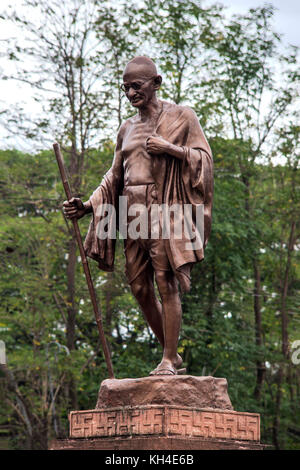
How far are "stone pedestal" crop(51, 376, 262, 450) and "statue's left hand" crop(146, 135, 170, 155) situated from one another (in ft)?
6.32

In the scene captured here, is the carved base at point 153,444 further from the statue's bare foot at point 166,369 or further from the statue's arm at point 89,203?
the statue's arm at point 89,203

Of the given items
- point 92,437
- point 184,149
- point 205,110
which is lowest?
point 92,437

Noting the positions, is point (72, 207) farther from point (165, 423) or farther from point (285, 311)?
point (285, 311)

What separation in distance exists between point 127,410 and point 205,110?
1323 centimetres

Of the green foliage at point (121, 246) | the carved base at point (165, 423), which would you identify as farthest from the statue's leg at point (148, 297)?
the green foliage at point (121, 246)

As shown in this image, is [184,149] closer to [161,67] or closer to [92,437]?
[92,437]

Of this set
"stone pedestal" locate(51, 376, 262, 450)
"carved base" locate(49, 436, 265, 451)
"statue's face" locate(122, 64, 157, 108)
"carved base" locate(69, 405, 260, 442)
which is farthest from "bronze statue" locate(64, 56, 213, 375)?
"carved base" locate(49, 436, 265, 451)

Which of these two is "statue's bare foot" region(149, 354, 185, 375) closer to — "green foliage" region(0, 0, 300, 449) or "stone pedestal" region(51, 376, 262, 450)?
"stone pedestal" region(51, 376, 262, 450)

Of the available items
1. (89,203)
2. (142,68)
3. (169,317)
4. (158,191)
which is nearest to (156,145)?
(158,191)

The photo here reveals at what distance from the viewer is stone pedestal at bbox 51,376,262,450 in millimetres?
7719

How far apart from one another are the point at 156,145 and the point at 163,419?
233 cm

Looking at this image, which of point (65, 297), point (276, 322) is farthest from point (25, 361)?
point (276, 322)

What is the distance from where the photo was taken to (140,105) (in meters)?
8.82

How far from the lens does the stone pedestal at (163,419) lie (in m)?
7.72
